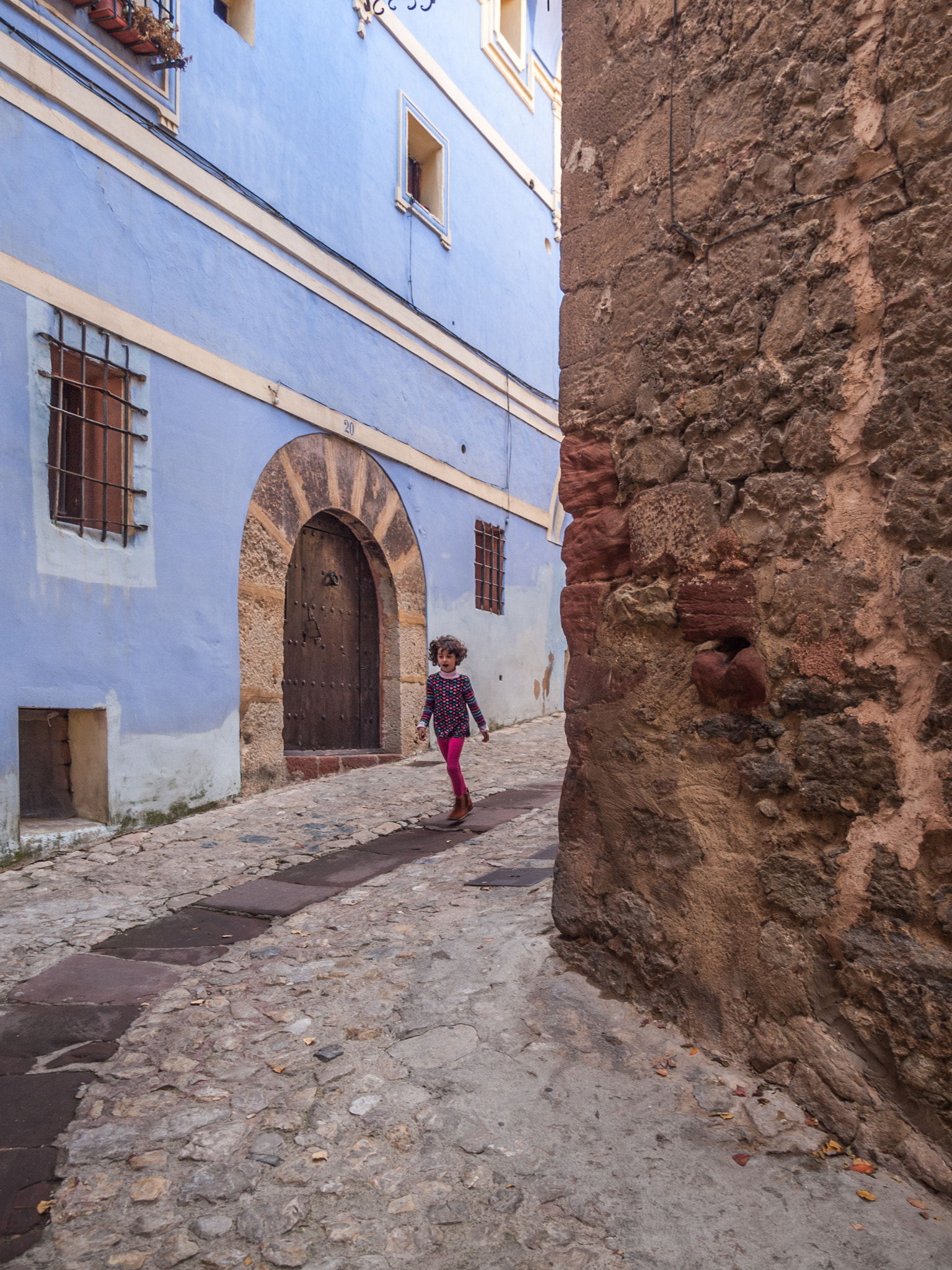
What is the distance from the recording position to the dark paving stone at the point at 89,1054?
7.43 feet

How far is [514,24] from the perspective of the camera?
32.6ft

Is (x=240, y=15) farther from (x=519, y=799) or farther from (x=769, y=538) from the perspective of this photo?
(x=769, y=538)

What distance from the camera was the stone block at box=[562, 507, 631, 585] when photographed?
2.43 metres

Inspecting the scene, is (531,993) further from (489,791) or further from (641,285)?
(489,791)

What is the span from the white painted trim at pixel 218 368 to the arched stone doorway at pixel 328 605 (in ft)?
0.56

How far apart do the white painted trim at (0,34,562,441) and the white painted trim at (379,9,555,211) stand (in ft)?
7.39

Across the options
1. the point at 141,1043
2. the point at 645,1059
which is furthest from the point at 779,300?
the point at 141,1043

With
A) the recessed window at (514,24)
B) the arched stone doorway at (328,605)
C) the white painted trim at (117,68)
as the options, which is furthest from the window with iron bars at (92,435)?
the recessed window at (514,24)

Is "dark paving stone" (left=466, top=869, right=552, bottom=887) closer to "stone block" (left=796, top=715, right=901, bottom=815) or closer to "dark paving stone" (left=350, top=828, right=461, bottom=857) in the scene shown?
"dark paving stone" (left=350, top=828, right=461, bottom=857)

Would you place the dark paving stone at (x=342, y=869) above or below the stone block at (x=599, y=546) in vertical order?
below

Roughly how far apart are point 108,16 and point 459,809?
184 inches

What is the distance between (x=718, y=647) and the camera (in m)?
2.16

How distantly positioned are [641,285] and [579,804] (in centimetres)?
141

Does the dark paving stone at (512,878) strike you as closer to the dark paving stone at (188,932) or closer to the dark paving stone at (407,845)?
the dark paving stone at (407,845)
